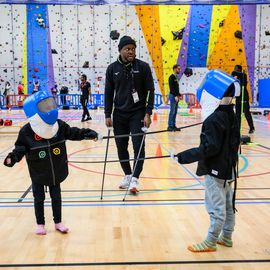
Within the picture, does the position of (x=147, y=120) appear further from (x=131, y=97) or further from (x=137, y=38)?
(x=137, y=38)

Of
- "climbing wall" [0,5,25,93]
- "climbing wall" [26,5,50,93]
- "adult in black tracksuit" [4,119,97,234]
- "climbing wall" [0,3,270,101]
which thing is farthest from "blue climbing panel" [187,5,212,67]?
"adult in black tracksuit" [4,119,97,234]

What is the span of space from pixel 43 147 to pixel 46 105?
0.34m

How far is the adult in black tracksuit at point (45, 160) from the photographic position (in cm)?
321

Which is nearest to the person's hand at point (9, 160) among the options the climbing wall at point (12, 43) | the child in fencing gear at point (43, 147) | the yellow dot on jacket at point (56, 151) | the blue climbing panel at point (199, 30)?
the child in fencing gear at point (43, 147)

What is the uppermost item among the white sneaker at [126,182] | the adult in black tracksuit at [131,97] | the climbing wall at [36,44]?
the climbing wall at [36,44]

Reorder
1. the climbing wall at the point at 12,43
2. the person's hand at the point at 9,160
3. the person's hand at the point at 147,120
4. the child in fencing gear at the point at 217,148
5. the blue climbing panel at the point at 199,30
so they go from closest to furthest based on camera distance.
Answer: the child in fencing gear at the point at 217,148, the person's hand at the point at 9,160, the person's hand at the point at 147,120, the climbing wall at the point at 12,43, the blue climbing panel at the point at 199,30

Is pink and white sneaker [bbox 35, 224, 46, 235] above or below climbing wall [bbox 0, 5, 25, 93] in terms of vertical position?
below

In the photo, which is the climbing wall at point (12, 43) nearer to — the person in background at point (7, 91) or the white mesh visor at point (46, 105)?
the person in background at point (7, 91)

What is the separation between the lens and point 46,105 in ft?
Answer: 10.5

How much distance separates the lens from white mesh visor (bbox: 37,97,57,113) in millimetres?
Answer: 3189

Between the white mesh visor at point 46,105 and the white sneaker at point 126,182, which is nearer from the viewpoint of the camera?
the white mesh visor at point 46,105

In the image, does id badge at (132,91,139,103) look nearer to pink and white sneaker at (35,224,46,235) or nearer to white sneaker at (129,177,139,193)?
white sneaker at (129,177,139,193)

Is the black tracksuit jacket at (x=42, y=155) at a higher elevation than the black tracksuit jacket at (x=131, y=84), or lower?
lower

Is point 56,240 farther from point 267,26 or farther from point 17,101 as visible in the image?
point 267,26
